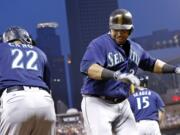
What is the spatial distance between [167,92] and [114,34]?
21737 mm

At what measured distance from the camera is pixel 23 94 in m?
3.34

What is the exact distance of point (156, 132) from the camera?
642 centimetres

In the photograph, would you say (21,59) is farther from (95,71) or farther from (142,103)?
(142,103)

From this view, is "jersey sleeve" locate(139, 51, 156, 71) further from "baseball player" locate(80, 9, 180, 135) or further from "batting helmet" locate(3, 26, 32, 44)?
"batting helmet" locate(3, 26, 32, 44)

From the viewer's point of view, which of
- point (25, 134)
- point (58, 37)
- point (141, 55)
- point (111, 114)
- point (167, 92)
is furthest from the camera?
point (58, 37)

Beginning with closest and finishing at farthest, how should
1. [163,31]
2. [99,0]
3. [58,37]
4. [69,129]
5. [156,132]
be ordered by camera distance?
[156,132] < [69,129] < [163,31] < [99,0] < [58,37]

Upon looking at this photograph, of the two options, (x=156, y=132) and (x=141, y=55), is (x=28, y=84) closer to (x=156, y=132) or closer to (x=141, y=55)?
(x=141, y=55)

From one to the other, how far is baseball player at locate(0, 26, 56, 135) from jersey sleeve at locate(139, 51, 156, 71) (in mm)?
1109

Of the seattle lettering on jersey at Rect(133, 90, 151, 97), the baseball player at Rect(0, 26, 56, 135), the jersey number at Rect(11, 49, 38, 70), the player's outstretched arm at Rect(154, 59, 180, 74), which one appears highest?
the jersey number at Rect(11, 49, 38, 70)

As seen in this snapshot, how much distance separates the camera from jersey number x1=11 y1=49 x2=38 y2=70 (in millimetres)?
3420

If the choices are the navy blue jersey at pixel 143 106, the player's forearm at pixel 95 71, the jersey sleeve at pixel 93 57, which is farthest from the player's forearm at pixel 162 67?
the navy blue jersey at pixel 143 106

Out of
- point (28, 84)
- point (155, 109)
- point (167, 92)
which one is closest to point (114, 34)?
point (28, 84)

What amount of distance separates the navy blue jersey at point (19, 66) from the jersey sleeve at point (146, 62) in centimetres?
113

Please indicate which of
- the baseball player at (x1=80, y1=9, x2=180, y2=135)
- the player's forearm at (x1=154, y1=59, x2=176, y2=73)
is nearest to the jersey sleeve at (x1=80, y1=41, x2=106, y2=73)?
the baseball player at (x1=80, y1=9, x2=180, y2=135)
